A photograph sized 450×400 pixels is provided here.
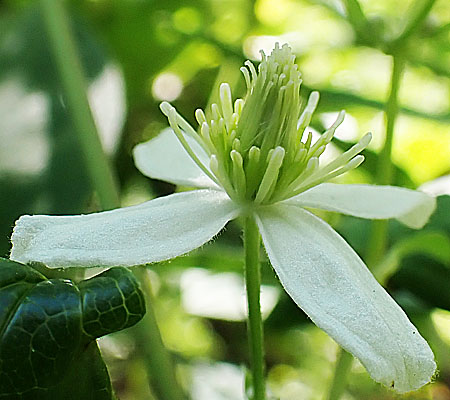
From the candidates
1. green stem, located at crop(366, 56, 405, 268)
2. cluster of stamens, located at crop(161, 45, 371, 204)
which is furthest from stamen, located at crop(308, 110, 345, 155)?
green stem, located at crop(366, 56, 405, 268)

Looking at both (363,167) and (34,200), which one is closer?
(34,200)

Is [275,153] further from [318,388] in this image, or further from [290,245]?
[318,388]

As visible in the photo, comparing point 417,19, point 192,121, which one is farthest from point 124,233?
point 192,121

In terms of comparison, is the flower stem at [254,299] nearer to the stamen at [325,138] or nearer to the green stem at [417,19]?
the stamen at [325,138]

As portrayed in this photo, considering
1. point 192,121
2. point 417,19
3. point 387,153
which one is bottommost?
point 192,121

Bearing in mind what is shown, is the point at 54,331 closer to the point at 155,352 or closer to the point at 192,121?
the point at 155,352

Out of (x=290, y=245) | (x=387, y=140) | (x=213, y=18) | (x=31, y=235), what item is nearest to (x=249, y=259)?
(x=290, y=245)

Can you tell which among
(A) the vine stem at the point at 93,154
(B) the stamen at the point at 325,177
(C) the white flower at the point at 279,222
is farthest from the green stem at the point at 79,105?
(B) the stamen at the point at 325,177
